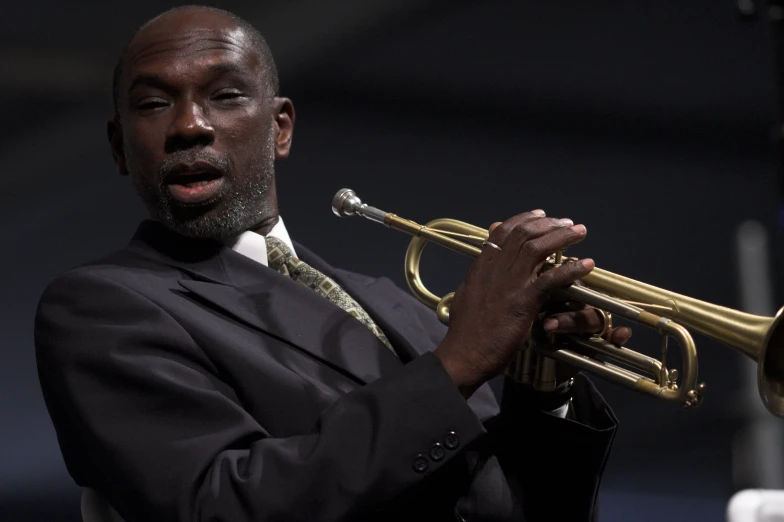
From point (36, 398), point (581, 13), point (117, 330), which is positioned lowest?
point (36, 398)

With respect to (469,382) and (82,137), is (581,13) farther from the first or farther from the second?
(469,382)

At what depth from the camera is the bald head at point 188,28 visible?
225cm

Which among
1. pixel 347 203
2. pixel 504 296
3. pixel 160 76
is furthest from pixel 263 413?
pixel 160 76

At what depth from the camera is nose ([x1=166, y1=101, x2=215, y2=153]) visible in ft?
7.01

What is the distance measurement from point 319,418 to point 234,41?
0.91 metres

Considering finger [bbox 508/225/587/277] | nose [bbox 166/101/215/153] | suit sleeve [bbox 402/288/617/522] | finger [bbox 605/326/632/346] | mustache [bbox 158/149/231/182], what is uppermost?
nose [bbox 166/101/215/153]

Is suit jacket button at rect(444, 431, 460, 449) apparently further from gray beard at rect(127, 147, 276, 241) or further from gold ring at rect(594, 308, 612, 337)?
gray beard at rect(127, 147, 276, 241)

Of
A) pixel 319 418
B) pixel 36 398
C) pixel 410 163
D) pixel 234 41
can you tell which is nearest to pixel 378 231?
pixel 410 163

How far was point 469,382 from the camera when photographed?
68.6 inches

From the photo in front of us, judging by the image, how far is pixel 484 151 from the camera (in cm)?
402

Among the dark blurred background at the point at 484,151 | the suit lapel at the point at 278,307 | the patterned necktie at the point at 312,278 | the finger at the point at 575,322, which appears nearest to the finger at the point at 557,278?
the finger at the point at 575,322

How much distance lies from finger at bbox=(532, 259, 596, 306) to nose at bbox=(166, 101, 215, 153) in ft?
2.51

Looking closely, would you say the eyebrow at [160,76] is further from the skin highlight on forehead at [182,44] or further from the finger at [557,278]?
the finger at [557,278]

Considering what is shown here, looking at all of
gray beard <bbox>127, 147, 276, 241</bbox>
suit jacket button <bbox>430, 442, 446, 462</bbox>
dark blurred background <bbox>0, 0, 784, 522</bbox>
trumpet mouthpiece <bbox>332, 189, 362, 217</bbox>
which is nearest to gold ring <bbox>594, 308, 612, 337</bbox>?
suit jacket button <bbox>430, 442, 446, 462</bbox>
